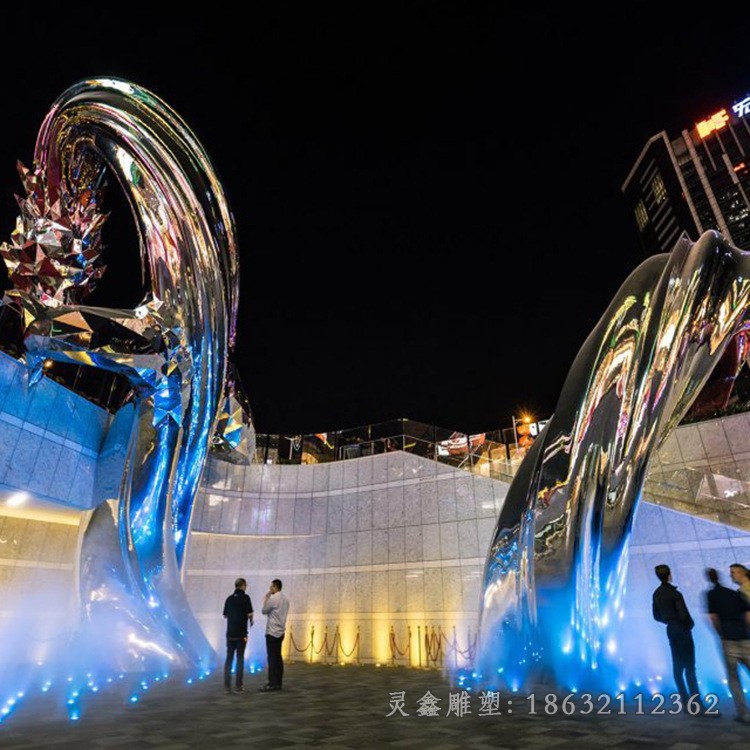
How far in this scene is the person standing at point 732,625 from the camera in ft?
14.1

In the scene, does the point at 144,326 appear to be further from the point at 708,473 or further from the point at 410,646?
the point at 708,473

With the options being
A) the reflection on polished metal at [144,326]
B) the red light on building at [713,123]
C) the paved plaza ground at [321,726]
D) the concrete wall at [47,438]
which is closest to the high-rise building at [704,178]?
the red light on building at [713,123]

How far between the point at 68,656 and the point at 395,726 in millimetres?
4835

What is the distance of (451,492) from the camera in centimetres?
1461

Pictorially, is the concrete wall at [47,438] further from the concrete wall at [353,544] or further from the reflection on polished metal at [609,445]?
the reflection on polished metal at [609,445]

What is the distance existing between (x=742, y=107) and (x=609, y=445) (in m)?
72.0

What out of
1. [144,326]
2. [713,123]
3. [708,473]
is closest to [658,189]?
[713,123]

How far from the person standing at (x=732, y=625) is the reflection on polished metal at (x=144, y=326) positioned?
233 inches

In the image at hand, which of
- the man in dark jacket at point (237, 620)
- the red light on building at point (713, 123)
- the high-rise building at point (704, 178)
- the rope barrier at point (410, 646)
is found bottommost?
the rope barrier at point (410, 646)

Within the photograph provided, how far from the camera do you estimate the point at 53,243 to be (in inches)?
256

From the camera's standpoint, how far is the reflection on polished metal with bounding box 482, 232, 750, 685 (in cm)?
442

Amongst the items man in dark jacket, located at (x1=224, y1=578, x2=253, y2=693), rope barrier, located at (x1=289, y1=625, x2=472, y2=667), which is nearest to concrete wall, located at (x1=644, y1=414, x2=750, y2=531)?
rope barrier, located at (x1=289, y1=625, x2=472, y2=667)

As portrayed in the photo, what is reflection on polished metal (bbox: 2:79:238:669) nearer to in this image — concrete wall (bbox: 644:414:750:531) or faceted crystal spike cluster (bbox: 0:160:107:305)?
faceted crystal spike cluster (bbox: 0:160:107:305)

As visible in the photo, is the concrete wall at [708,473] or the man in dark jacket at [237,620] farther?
the concrete wall at [708,473]
